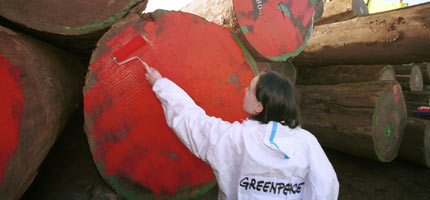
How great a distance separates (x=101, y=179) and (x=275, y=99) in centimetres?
91

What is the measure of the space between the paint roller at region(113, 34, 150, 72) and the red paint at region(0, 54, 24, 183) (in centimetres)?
35

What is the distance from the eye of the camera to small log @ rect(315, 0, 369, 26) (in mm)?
3418

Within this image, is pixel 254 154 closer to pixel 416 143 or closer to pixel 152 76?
pixel 152 76

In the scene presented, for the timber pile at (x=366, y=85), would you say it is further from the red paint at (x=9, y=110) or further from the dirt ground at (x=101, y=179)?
the red paint at (x=9, y=110)

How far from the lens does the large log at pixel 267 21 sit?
1415 millimetres

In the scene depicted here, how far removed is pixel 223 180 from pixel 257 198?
148mm

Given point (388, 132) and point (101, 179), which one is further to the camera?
point (388, 132)

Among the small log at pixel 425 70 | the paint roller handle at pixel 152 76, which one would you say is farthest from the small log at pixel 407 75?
the paint roller handle at pixel 152 76

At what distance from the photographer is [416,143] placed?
9.37 feet

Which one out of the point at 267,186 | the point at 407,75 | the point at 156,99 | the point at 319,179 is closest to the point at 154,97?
the point at 156,99

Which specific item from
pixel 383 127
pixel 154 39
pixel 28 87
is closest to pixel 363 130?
pixel 383 127

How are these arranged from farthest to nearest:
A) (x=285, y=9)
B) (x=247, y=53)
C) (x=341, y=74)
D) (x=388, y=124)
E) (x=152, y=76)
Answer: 1. (x=341, y=74)
2. (x=388, y=124)
3. (x=285, y=9)
4. (x=247, y=53)
5. (x=152, y=76)

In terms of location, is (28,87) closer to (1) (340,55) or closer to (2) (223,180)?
(2) (223,180)

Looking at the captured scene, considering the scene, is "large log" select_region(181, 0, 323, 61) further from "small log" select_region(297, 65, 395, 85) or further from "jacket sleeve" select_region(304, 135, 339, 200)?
"small log" select_region(297, 65, 395, 85)
